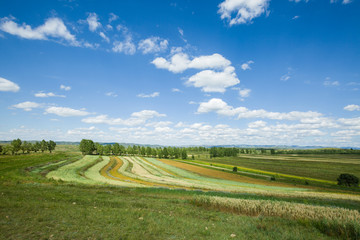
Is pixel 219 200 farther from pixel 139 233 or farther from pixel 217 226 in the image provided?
pixel 139 233

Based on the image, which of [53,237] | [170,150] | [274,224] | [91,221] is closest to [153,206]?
[91,221]

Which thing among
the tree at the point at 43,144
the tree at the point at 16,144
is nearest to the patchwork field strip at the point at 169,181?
the tree at the point at 16,144

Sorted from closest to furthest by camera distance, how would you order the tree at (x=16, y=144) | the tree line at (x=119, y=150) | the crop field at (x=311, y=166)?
the crop field at (x=311, y=166)
the tree at (x=16, y=144)
the tree line at (x=119, y=150)

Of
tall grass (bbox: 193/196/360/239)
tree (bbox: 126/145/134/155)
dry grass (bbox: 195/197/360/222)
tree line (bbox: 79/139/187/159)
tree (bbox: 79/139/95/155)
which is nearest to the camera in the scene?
tall grass (bbox: 193/196/360/239)

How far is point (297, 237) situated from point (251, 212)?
16.2 feet

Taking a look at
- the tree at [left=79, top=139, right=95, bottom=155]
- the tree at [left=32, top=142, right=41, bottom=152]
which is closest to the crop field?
the tree at [left=79, top=139, right=95, bottom=155]

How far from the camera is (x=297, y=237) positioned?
809 cm

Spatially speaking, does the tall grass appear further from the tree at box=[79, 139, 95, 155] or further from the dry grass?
the tree at box=[79, 139, 95, 155]

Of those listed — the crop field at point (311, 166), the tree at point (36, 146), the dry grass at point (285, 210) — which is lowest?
the crop field at point (311, 166)

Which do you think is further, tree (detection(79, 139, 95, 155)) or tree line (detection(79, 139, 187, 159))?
tree line (detection(79, 139, 187, 159))

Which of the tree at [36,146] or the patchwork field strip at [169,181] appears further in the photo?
the tree at [36,146]

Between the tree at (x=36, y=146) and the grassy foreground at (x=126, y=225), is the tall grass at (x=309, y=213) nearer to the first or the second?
the grassy foreground at (x=126, y=225)

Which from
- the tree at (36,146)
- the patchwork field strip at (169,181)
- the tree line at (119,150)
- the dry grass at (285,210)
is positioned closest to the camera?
the dry grass at (285,210)

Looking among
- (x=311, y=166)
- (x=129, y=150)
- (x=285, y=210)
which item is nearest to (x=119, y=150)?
(x=129, y=150)
